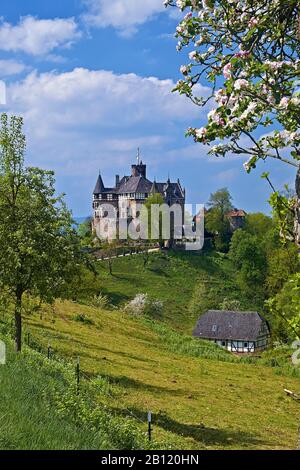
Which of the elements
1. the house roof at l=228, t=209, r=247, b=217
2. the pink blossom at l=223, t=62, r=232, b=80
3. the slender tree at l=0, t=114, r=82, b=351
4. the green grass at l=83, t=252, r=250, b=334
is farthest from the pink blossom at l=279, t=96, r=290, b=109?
the house roof at l=228, t=209, r=247, b=217

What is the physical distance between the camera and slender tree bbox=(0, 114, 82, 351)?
2058 centimetres

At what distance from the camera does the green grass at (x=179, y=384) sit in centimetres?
1861

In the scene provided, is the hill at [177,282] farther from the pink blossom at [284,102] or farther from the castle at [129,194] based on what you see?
the pink blossom at [284,102]

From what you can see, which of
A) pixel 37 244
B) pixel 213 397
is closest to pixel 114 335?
pixel 213 397

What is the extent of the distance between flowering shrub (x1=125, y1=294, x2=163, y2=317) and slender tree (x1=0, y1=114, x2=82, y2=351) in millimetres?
51405

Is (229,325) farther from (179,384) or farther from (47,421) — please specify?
(47,421)

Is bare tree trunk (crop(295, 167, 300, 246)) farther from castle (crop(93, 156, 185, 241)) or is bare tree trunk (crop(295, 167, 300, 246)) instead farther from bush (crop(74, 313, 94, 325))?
castle (crop(93, 156, 185, 241))

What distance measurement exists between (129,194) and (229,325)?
8235 cm

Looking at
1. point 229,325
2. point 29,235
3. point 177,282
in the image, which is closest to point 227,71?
point 29,235

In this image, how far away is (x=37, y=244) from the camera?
20.7 m

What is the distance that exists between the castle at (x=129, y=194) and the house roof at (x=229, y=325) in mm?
72045

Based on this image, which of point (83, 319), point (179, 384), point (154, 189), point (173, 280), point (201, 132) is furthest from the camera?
point (154, 189)

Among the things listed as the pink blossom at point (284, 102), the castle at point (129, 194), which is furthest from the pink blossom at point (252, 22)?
the castle at point (129, 194)

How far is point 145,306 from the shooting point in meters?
77.9
